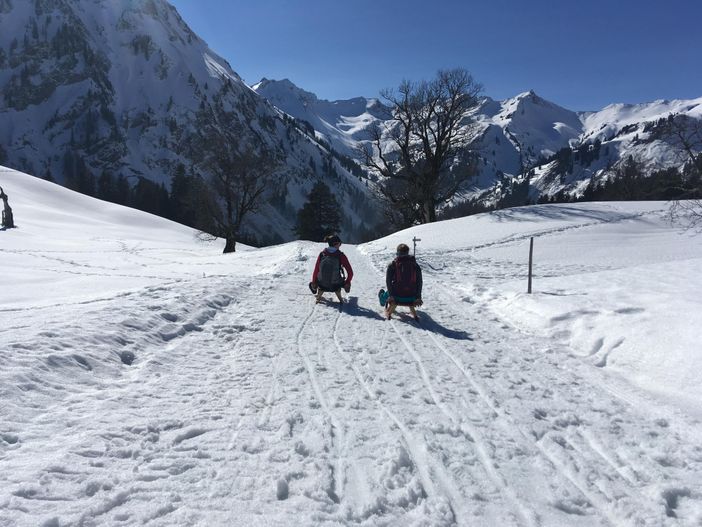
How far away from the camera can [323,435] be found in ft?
13.1

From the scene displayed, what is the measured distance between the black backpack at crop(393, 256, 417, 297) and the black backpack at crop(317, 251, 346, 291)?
1683 mm

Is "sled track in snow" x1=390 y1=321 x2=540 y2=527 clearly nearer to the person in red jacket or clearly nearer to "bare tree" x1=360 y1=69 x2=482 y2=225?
the person in red jacket

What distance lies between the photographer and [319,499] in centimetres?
311

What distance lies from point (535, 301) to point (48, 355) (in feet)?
30.0

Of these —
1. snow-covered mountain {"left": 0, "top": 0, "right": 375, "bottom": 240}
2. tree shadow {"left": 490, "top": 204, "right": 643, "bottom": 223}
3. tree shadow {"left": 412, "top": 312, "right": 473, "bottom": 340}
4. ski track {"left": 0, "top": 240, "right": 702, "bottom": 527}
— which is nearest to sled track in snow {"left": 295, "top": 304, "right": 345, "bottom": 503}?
ski track {"left": 0, "top": 240, "right": 702, "bottom": 527}

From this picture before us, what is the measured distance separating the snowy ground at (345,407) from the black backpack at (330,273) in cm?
56

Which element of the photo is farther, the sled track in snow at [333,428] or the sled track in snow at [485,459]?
the sled track in snow at [333,428]

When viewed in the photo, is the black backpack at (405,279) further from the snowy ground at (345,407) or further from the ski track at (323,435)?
the ski track at (323,435)

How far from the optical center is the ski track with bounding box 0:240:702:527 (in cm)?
301

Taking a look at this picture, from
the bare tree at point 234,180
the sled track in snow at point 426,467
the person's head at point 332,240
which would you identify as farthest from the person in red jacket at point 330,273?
the bare tree at point 234,180

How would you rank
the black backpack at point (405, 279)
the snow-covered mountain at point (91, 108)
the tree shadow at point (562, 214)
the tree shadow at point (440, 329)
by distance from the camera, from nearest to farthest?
the tree shadow at point (440, 329) → the black backpack at point (405, 279) → the tree shadow at point (562, 214) → the snow-covered mountain at point (91, 108)

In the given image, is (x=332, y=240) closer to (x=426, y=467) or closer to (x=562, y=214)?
(x=426, y=467)

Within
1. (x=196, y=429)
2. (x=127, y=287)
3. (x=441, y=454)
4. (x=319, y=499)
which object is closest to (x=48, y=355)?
(x=196, y=429)

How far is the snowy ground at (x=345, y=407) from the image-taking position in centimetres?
307
